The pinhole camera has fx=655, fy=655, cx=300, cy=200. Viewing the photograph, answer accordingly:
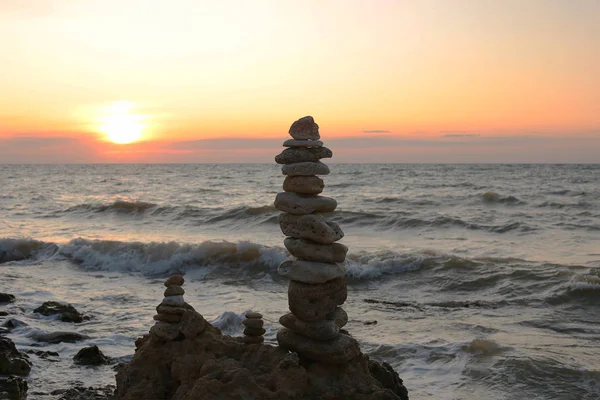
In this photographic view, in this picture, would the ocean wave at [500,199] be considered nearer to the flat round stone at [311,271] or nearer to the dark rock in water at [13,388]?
the flat round stone at [311,271]

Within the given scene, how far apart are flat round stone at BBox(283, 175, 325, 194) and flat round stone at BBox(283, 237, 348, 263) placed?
65cm

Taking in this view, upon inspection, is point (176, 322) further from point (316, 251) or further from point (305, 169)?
point (305, 169)

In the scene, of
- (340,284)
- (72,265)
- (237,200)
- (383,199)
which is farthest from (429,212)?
(340,284)

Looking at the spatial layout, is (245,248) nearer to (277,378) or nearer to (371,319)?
(371,319)

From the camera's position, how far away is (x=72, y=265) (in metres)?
21.4

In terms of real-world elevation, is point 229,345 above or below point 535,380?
above

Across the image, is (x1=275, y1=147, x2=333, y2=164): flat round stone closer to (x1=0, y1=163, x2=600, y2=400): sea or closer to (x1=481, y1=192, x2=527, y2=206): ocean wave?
(x1=0, y1=163, x2=600, y2=400): sea

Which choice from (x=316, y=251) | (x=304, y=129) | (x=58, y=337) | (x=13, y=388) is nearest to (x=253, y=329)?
(x=316, y=251)

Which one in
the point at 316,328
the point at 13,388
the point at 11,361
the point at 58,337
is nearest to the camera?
the point at 316,328

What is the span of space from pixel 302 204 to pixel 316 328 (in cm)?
155

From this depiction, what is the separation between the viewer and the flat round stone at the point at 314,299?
804 centimetres

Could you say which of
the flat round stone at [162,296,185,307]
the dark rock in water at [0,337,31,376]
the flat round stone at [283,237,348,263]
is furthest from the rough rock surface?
the dark rock in water at [0,337,31,376]

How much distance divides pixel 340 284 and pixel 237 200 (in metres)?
33.3

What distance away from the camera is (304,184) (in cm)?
833
